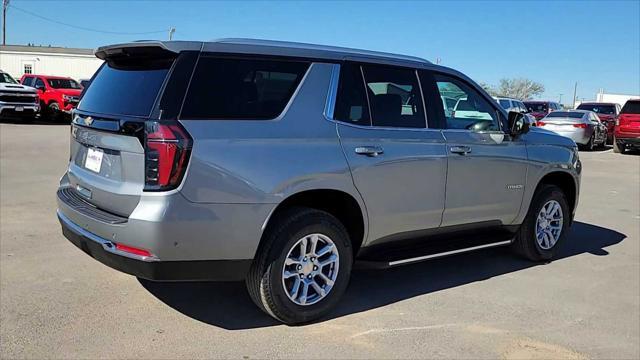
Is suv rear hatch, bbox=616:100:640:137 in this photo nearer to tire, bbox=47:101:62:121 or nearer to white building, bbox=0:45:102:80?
tire, bbox=47:101:62:121

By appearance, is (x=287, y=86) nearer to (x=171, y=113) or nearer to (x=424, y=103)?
(x=171, y=113)

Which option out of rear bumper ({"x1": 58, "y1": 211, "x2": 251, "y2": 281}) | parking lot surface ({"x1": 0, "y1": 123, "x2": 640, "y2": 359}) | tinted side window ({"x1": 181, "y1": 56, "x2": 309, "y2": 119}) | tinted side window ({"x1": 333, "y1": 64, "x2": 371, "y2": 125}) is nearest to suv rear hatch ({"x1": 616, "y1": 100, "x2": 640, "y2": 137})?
parking lot surface ({"x1": 0, "y1": 123, "x2": 640, "y2": 359})

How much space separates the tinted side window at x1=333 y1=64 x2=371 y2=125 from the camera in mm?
4191

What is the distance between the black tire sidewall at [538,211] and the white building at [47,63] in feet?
174

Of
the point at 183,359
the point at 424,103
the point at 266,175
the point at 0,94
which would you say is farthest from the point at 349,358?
the point at 0,94

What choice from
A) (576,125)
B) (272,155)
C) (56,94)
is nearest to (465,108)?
(272,155)

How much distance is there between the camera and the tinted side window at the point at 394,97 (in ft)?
14.6

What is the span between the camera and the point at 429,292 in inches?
192

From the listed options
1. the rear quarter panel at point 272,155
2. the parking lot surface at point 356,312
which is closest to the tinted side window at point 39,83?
the parking lot surface at point 356,312

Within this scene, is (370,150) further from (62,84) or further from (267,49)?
(62,84)

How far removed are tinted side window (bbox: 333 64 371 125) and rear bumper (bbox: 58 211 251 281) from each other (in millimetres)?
1309

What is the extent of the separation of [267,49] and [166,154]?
107 centimetres

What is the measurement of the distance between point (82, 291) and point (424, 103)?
316 centimetres

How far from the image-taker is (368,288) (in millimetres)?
4930
